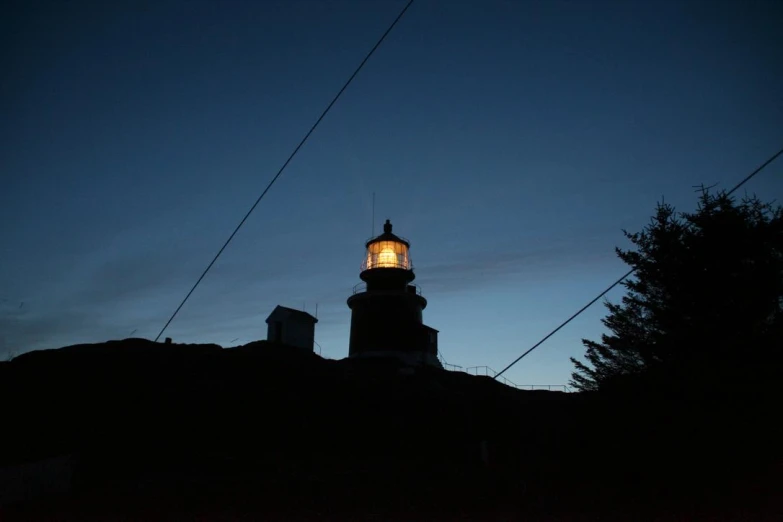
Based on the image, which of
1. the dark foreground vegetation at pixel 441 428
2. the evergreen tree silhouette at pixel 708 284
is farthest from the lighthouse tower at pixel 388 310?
the evergreen tree silhouette at pixel 708 284

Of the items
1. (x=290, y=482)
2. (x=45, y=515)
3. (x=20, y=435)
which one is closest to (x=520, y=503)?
(x=290, y=482)

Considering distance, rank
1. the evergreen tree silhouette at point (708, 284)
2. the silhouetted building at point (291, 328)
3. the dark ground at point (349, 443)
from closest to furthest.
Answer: the dark ground at point (349, 443)
the evergreen tree silhouette at point (708, 284)
the silhouetted building at point (291, 328)

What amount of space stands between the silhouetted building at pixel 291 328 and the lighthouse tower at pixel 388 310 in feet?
10.1

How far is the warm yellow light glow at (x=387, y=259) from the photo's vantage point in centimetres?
3353

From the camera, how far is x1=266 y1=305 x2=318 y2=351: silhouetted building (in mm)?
32312

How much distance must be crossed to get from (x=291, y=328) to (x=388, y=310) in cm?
681

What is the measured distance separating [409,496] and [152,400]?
14588 mm

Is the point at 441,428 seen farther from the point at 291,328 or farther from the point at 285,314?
the point at 285,314

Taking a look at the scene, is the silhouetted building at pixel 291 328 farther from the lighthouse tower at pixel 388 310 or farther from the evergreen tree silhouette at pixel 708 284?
the evergreen tree silhouette at pixel 708 284

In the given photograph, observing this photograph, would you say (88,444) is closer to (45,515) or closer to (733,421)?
(45,515)

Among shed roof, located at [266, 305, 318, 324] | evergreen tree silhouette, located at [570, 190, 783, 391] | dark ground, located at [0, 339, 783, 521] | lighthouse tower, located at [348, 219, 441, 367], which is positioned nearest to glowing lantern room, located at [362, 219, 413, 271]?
lighthouse tower, located at [348, 219, 441, 367]

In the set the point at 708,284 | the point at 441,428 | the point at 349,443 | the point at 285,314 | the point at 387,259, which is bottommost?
the point at 349,443

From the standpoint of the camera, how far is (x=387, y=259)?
111 feet

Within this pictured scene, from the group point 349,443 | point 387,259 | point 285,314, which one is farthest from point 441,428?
point 285,314
